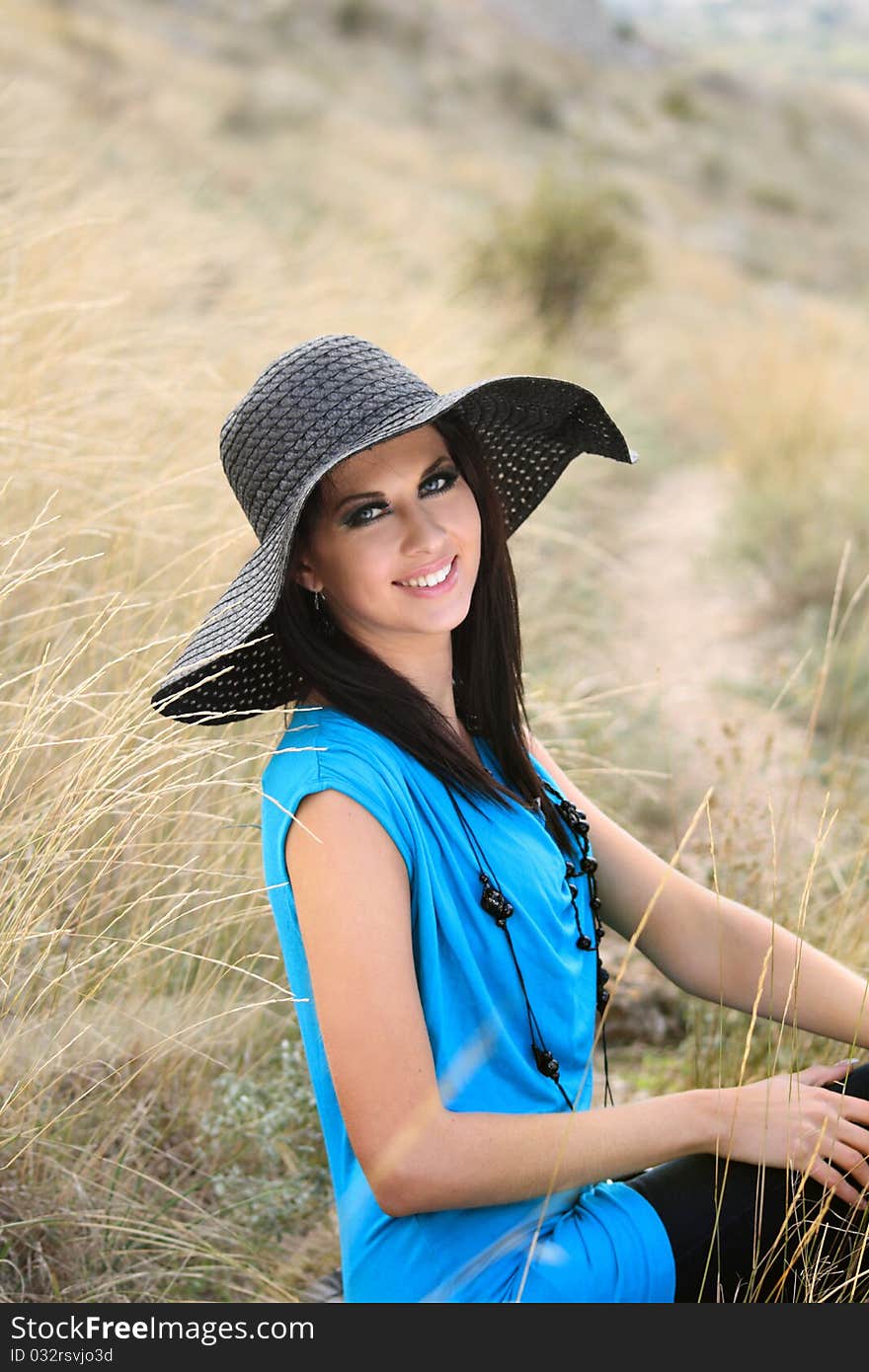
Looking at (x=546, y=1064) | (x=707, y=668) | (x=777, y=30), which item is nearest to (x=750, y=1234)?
(x=546, y=1064)

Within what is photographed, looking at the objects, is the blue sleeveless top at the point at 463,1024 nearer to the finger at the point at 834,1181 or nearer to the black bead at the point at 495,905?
the black bead at the point at 495,905

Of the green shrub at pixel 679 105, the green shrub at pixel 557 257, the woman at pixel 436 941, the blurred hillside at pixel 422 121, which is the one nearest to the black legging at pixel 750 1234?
the woman at pixel 436 941

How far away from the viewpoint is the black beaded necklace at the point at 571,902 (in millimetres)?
1599

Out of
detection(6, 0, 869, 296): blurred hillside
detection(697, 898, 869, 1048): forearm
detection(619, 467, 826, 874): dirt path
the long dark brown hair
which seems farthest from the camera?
detection(6, 0, 869, 296): blurred hillside

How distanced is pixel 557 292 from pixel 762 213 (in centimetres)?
2398

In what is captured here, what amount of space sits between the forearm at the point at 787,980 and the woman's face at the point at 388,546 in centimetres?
64

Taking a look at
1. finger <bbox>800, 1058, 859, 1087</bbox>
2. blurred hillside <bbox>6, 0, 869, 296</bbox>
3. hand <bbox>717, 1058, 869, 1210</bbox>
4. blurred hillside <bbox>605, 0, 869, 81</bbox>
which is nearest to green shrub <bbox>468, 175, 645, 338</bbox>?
blurred hillside <bbox>6, 0, 869, 296</bbox>

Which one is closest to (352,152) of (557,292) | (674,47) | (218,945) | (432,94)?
(557,292)

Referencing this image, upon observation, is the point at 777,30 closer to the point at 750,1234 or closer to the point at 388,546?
the point at 388,546

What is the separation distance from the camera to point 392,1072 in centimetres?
139

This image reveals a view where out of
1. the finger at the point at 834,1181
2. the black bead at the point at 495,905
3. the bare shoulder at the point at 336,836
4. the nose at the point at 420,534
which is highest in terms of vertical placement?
the nose at the point at 420,534

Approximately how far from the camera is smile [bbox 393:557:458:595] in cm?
171

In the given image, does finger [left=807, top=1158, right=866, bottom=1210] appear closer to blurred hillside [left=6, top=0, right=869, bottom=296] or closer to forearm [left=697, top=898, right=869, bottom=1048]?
forearm [left=697, top=898, right=869, bottom=1048]

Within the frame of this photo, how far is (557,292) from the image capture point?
9.71 meters
